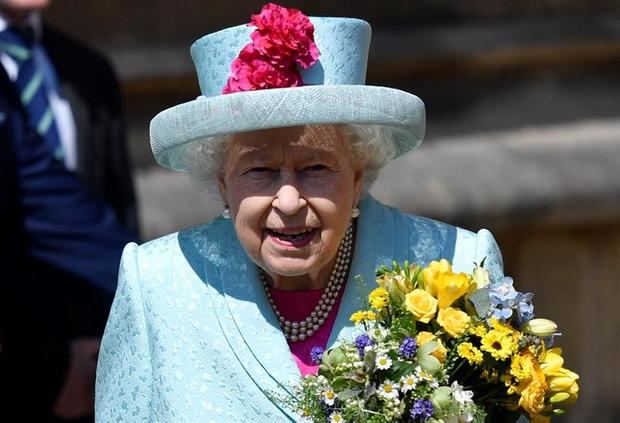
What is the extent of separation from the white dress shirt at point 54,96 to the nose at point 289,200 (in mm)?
1998

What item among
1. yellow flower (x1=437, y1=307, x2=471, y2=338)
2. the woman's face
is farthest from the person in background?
yellow flower (x1=437, y1=307, x2=471, y2=338)

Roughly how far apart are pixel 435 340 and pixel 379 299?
0.12 metres

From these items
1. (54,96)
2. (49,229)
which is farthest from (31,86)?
(49,229)

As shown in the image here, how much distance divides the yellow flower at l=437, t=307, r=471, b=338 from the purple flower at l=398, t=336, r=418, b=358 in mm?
68

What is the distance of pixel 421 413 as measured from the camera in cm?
309

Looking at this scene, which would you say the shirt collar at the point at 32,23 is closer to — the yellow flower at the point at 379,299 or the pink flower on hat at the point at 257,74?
the pink flower on hat at the point at 257,74

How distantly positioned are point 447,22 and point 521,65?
364 mm

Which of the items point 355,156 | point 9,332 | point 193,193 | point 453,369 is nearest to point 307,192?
point 355,156

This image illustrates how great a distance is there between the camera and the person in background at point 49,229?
493 cm

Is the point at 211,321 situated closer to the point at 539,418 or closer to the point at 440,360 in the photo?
the point at 440,360

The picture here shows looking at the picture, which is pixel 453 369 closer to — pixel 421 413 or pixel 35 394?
pixel 421 413

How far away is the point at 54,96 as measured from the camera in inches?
209

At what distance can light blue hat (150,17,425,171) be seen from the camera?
3240 mm

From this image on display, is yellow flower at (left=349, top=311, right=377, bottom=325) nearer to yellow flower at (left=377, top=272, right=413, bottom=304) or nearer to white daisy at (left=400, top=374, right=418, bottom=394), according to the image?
yellow flower at (left=377, top=272, right=413, bottom=304)
